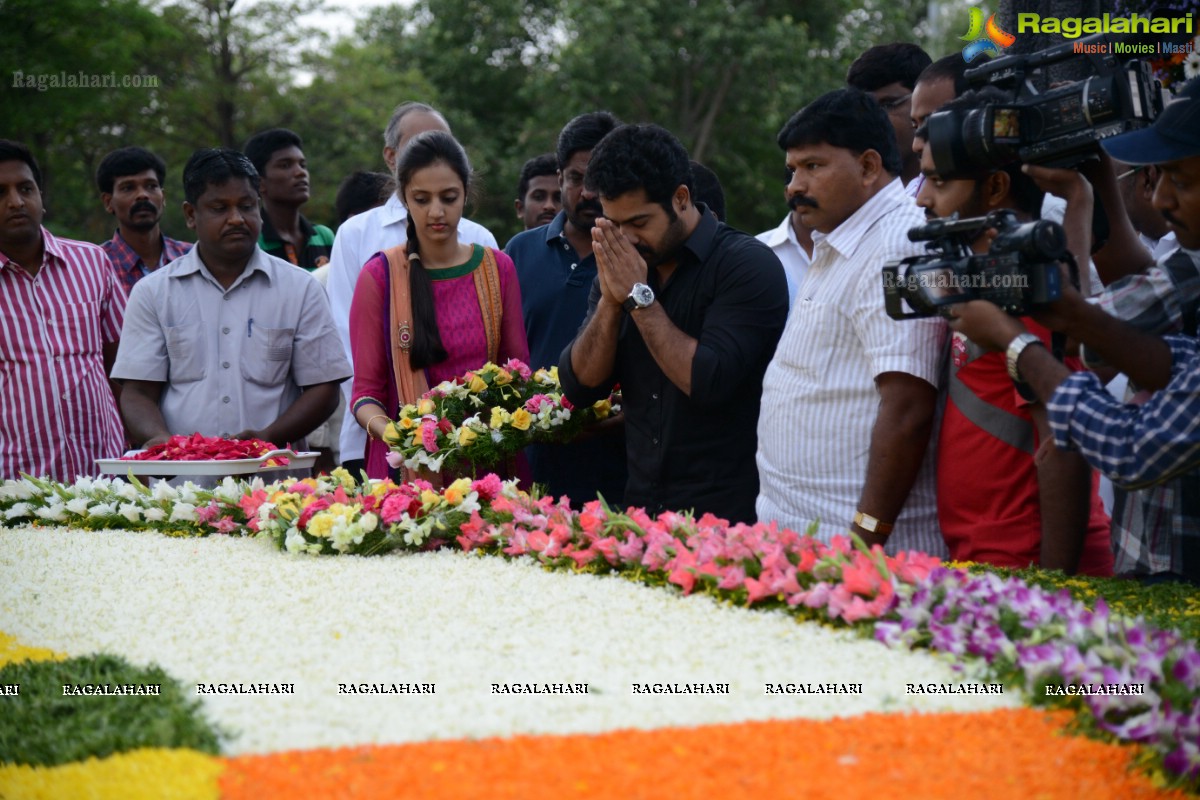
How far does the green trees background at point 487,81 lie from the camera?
20.4 meters

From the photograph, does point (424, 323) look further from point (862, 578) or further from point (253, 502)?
point (862, 578)

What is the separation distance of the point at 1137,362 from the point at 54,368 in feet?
15.1

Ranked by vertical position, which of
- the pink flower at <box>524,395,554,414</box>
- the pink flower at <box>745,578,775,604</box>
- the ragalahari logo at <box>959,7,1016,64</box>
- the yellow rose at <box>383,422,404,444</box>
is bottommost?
the pink flower at <box>745,578,775,604</box>

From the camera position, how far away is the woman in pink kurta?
4754mm

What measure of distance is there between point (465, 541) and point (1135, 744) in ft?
7.08

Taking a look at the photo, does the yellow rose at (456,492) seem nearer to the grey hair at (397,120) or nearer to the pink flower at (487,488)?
the pink flower at (487,488)

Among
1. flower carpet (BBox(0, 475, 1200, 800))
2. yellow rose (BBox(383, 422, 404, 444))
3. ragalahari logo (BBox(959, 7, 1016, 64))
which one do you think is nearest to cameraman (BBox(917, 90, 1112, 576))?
flower carpet (BBox(0, 475, 1200, 800))

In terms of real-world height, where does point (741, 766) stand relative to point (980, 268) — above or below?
below

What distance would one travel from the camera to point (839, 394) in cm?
364

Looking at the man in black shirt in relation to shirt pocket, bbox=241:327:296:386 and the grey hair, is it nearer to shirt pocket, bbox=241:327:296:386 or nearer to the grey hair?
shirt pocket, bbox=241:327:296:386

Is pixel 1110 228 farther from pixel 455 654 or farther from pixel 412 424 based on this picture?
pixel 412 424

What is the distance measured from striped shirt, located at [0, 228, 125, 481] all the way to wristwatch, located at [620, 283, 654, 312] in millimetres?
2976

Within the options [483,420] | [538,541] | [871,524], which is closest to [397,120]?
[483,420]

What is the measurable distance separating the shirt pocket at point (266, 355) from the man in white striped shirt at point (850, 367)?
2.48 meters
